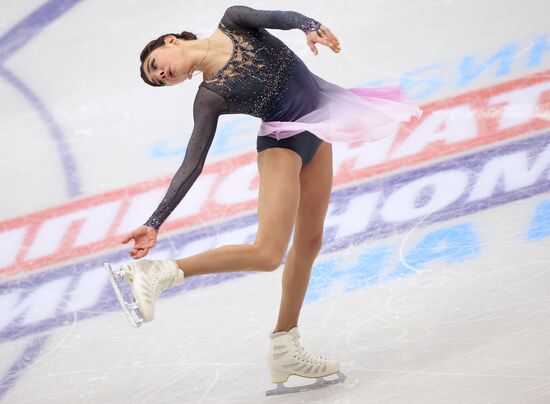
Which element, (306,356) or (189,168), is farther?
(306,356)

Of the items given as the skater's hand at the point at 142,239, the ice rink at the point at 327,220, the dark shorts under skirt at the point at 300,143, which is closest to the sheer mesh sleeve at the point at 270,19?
the dark shorts under skirt at the point at 300,143

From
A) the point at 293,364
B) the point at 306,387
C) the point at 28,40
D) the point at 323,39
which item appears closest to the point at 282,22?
the point at 323,39

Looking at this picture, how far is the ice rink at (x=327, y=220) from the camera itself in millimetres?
3961

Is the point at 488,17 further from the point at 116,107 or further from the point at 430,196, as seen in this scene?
the point at 116,107

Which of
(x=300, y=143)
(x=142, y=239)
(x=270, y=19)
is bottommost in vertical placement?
(x=142, y=239)

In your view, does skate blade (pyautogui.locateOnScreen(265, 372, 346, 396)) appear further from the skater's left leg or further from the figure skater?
the skater's left leg

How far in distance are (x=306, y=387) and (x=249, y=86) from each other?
4.21 ft

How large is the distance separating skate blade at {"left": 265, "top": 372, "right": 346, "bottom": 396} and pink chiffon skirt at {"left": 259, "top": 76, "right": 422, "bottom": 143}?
0.98m

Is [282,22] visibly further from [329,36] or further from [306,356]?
[306,356]

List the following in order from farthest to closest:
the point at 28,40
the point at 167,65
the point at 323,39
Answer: the point at 28,40 < the point at 167,65 < the point at 323,39

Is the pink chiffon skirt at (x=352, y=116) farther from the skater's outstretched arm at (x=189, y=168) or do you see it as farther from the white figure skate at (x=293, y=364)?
the white figure skate at (x=293, y=364)

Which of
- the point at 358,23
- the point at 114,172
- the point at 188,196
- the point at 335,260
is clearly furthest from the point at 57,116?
the point at 335,260

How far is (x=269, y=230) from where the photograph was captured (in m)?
3.54

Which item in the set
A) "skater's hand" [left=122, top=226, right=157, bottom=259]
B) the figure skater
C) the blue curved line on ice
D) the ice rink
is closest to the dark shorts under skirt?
the figure skater
